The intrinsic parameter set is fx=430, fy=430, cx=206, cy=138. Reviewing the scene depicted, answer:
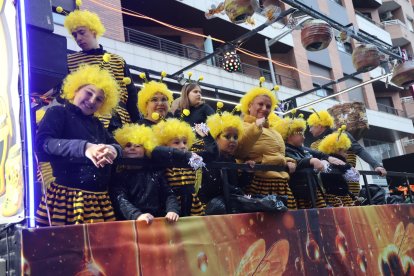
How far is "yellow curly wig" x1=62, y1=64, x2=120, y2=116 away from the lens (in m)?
2.90

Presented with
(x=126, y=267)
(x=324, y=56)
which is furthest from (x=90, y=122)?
(x=324, y=56)

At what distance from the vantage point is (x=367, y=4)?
961 inches

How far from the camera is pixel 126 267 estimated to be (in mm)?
2314

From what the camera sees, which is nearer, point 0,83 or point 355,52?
point 0,83

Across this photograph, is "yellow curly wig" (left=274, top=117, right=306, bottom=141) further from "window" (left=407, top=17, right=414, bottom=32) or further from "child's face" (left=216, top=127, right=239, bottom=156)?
"window" (left=407, top=17, right=414, bottom=32)

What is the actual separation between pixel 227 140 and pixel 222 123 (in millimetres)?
153

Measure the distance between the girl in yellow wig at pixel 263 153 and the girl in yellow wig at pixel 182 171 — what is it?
57cm

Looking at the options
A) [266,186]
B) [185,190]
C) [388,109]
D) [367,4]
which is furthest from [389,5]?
[185,190]

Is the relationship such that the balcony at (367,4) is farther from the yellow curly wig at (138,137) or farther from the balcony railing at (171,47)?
the yellow curly wig at (138,137)

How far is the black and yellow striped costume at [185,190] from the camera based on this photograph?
3.19 meters

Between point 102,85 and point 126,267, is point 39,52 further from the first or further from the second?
point 126,267

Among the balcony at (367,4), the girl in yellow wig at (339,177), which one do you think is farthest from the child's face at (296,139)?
the balcony at (367,4)

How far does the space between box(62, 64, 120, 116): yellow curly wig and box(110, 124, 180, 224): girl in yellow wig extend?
9.7 inches

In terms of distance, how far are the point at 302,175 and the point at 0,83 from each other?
2.94 meters
